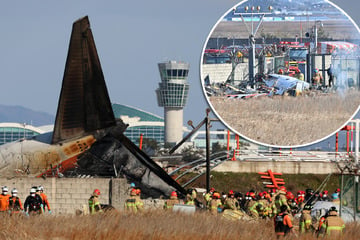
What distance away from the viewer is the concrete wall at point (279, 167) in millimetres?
65500

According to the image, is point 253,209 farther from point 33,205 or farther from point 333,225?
point 33,205

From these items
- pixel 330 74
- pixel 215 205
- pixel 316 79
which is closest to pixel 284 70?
pixel 316 79

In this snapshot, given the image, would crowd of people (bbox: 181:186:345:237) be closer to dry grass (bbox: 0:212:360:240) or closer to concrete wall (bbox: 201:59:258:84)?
dry grass (bbox: 0:212:360:240)

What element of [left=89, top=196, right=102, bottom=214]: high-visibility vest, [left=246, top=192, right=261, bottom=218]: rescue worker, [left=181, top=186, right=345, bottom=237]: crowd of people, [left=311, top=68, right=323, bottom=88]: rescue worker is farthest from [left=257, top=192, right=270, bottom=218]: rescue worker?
[left=311, top=68, right=323, bottom=88]: rescue worker

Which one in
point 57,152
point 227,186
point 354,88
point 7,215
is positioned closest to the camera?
point 7,215

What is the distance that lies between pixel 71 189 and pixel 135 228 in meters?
11.3

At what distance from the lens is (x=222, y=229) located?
30234 millimetres

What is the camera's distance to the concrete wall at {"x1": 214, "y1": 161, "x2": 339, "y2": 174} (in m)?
65.5

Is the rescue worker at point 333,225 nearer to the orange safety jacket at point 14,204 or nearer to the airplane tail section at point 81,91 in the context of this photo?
the orange safety jacket at point 14,204

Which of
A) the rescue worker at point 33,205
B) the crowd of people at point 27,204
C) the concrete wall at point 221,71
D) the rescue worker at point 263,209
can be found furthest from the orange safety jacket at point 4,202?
the concrete wall at point 221,71

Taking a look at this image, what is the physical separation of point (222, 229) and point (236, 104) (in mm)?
50680

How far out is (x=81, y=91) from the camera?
42.7 m

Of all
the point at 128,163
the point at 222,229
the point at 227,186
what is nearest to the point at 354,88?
the point at 227,186

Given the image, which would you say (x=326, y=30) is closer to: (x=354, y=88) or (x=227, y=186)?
(x=354, y=88)
